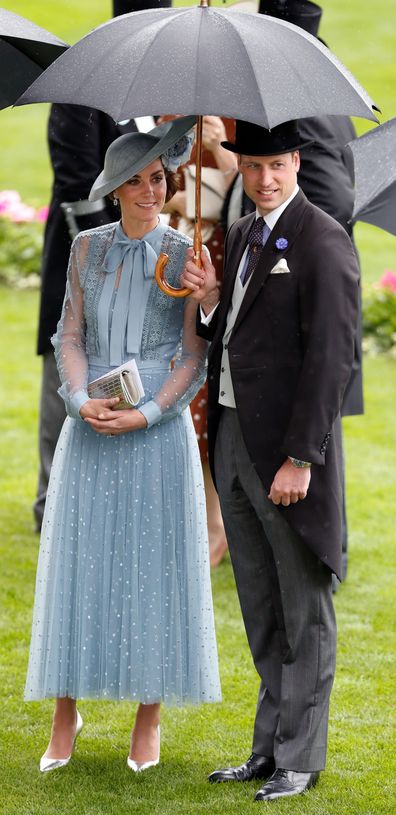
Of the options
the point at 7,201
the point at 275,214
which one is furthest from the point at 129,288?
the point at 7,201

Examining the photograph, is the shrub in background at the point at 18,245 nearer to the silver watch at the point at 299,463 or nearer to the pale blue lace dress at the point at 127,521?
the pale blue lace dress at the point at 127,521

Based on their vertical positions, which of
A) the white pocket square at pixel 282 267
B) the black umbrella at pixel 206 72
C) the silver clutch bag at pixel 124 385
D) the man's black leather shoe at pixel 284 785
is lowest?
the man's black leather shoe at pixel 284 785

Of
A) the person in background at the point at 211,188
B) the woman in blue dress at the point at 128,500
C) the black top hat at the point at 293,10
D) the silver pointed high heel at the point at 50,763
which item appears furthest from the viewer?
the person in background at the point at 211,188

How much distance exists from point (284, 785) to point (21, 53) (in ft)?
8.62

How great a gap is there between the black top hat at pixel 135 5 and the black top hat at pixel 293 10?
2.12ft

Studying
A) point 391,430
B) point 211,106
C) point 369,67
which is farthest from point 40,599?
point 369,67

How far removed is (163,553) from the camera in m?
4.64

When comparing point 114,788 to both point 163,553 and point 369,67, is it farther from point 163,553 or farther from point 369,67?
point 369,67

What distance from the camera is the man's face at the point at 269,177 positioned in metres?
4.25

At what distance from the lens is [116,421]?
4.53 meters

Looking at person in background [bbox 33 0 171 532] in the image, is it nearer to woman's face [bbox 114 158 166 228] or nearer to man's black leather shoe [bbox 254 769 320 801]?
woman's face [bbox 114 158 166 228]

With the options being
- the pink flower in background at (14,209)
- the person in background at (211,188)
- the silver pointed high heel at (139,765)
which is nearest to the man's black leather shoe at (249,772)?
the silver pointed high heel at (139,765)

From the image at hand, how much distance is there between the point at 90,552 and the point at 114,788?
77 cm

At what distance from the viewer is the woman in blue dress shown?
4.61 m
